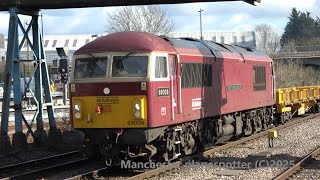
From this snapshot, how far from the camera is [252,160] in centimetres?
1324

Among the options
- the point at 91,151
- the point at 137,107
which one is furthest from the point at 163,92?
the point at 91,151

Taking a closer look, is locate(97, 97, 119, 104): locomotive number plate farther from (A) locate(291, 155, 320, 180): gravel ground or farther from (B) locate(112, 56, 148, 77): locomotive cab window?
(A) locate(291, 155, 320, 180): gravel ground

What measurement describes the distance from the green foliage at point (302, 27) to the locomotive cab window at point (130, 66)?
114615mm

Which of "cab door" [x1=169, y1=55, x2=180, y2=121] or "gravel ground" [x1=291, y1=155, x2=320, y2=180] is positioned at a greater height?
"cab door" [x1=169, y1=55, x2=180, y2=121]

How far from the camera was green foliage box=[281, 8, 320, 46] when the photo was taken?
124 meters

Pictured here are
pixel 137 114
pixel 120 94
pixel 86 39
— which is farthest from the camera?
pixel 86 39

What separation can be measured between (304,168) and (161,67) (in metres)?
4.13

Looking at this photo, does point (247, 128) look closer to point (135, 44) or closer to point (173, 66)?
point (173, 66)

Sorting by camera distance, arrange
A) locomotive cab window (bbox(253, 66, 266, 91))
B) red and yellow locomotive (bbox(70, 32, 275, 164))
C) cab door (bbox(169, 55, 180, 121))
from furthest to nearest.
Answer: locomotive cab window (bbox(253, 66, 266, 91))
cab door (bbox(169, 55, 180, 121))
red and yellow locomotive (bbox(70, 32, 275, 164))

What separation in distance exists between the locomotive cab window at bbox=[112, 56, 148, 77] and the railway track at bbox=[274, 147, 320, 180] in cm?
375

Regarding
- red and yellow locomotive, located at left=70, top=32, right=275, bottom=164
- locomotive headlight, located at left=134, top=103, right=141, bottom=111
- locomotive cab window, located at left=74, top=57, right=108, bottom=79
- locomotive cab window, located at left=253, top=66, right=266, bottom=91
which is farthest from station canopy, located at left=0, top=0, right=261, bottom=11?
locomotive cab window, located at left=253, top=66, right=266, bottom=91

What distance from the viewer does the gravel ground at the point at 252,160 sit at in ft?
37.0

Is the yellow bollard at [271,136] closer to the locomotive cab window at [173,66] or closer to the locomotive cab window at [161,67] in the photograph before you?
the locomotive cab window at [173,66]

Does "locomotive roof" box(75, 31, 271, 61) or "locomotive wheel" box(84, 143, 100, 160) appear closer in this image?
"locomotive roof" box(75, 31, 271, 61)
